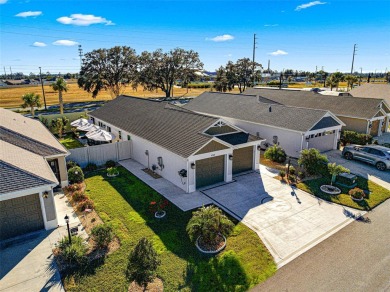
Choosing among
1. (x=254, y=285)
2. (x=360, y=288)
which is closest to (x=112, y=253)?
(x=254, y=285)

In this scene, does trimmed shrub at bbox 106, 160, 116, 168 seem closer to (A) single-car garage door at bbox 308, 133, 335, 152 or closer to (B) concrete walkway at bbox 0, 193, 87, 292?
(B) concrete walkway at bbox 0, 193, 87, 292

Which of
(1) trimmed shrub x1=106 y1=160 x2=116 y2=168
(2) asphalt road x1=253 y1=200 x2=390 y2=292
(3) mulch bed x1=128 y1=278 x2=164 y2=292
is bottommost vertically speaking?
(2) asphalt road x1=253 y1=200 x2=390 y2=292

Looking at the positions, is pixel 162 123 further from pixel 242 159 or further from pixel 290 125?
pixel 290 125

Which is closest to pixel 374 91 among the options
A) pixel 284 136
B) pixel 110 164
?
A: pixel 284 136

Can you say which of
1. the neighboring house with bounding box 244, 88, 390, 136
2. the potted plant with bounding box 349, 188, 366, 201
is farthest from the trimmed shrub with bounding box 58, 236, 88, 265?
the neighboring house with bounding box 244, 88, 390, 136

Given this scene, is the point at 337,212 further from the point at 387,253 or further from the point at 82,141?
the point at 82,141

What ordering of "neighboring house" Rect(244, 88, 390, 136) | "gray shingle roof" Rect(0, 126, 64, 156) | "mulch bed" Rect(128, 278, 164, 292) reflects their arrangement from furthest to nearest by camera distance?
"neighboring house" Rect(244, 88, 390, 136), "gray shingle roof" Rect(0, 126, 64, 156), "mulch bed" Rect(128, 278, 164, 292)

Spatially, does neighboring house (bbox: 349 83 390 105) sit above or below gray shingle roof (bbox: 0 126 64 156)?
above
